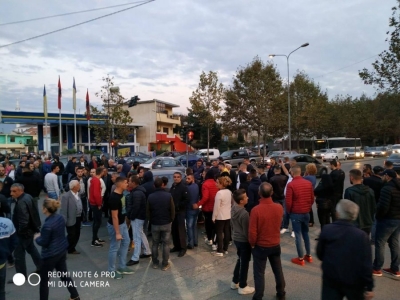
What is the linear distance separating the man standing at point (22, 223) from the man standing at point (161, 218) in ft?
6.74

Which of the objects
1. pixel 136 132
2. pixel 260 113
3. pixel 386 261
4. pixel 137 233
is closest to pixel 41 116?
pixel 136 132

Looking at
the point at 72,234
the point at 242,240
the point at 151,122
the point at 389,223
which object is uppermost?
the point at 151,122

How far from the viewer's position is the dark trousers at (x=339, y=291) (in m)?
3.16

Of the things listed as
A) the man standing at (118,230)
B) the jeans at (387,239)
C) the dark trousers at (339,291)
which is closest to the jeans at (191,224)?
the man standing at (118,230)

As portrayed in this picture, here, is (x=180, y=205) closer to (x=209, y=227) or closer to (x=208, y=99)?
(x=209, y=227)

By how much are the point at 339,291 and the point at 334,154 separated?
1531 inches

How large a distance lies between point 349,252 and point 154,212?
3847mm

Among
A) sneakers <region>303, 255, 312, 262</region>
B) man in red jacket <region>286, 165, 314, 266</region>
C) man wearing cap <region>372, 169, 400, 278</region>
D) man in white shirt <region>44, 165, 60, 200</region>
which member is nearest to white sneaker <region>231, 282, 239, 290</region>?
man in red jacket <region>286, 165, 314, 266</region>

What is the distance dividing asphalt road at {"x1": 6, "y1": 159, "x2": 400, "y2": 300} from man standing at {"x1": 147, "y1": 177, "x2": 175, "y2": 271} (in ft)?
1.18

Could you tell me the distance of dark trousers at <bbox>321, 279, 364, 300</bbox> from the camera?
3.16 meters

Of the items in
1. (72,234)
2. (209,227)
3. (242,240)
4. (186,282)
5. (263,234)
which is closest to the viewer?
(263,234)

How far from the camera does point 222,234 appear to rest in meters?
7.04

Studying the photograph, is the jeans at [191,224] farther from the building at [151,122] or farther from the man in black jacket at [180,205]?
the building at [151,122]

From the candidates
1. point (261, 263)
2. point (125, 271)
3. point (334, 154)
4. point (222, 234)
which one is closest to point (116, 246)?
point (125, 271)
